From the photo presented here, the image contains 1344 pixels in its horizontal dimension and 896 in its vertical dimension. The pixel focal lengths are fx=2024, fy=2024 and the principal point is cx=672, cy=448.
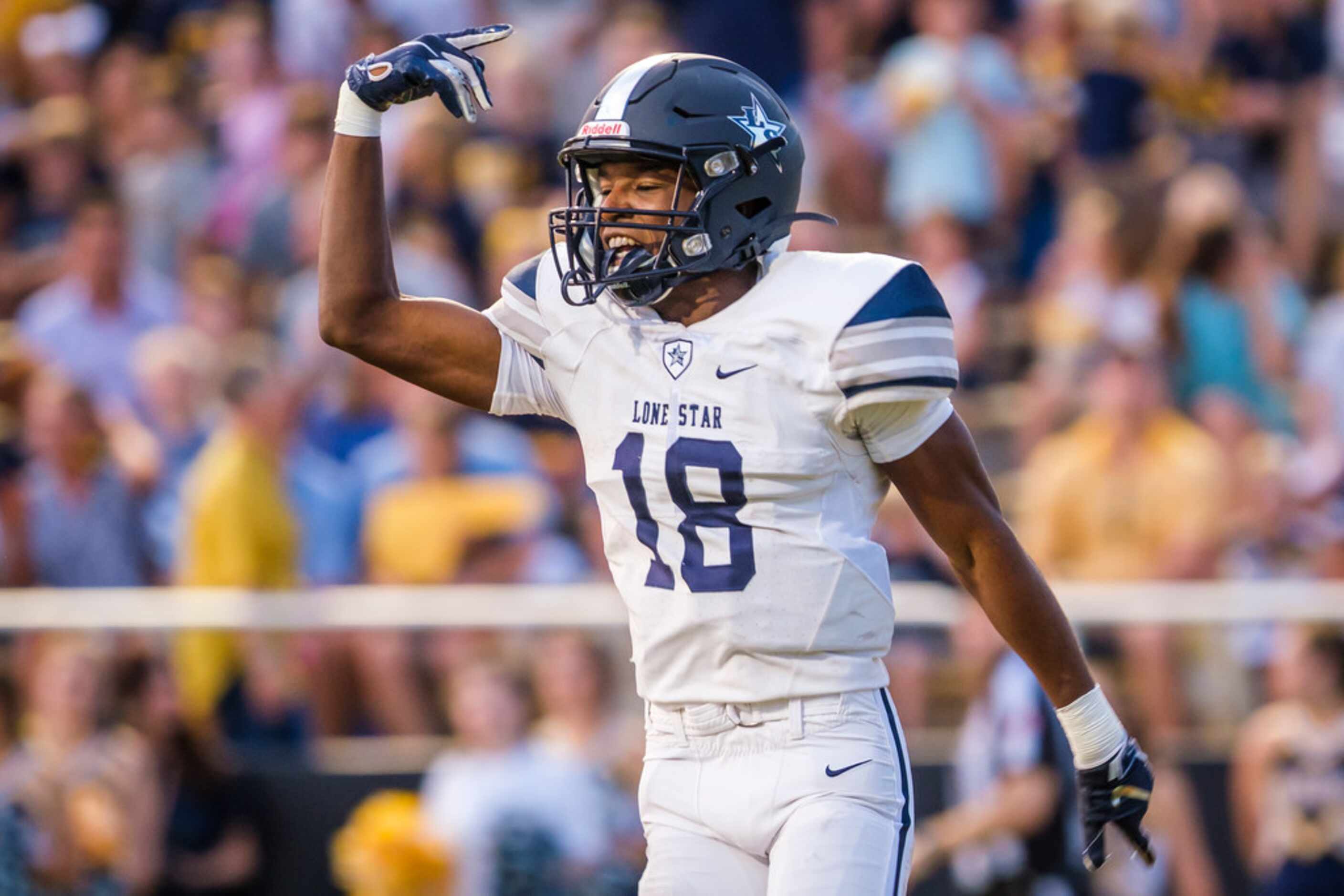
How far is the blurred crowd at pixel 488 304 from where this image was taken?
636 centimetres

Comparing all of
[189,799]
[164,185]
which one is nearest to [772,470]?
[189,799]

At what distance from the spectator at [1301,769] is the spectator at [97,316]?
4285 mm

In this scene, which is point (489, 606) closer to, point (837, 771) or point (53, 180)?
point (837, 771)

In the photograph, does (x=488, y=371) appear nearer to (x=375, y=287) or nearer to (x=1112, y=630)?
(x=375, y=287)

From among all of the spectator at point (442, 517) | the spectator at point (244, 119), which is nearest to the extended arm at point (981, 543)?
the spectator at point (442, 517)

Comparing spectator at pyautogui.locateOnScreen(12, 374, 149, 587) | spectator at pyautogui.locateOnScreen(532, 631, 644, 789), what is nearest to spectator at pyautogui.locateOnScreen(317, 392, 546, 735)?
spectator at pyautogui.locateOnScreen(532, 631, 644, 789)

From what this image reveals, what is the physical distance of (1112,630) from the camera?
20.3 ft

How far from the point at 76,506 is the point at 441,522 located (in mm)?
1285

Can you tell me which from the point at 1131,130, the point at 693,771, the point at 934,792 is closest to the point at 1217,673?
the point at 934,792

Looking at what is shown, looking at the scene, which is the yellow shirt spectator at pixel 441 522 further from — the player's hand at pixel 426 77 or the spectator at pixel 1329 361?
the player's hand at pixel 426 77

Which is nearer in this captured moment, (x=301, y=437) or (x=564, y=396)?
(x=564, y=396)

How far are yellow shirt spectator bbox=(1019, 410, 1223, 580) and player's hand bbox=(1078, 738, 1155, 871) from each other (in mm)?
3293

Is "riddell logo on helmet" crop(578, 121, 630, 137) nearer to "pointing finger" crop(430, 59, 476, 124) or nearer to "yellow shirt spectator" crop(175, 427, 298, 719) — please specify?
"pointing finger" crop(430, 59, 476, 124)

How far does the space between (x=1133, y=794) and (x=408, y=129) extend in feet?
18.0
